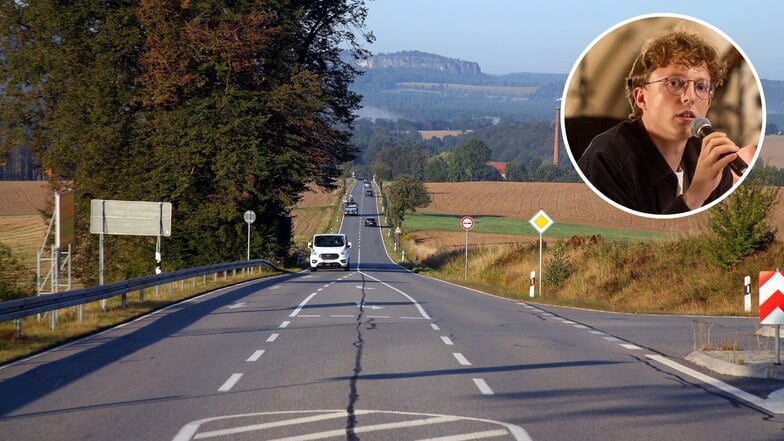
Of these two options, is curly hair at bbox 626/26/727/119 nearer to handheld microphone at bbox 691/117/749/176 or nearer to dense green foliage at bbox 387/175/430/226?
handheld microphone at bbox 691/117/749/176

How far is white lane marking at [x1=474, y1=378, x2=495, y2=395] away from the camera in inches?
440

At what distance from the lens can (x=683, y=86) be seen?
7.08 metres

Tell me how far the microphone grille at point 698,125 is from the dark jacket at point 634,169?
106mm

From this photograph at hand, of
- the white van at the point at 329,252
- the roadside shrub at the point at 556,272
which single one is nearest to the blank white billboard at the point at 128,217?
the roadside shrub at the point at 556,272

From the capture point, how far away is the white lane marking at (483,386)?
1116cm

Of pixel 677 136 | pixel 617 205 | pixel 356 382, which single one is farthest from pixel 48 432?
pixel 677 136

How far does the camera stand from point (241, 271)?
45250 mm

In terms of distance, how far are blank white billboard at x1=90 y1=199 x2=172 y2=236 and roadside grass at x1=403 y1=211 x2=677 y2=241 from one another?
5931cm

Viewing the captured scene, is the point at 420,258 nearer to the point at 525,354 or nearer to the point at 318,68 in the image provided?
the point at 318,68

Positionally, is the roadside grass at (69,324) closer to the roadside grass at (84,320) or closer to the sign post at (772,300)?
the roadside grass at (84,320)

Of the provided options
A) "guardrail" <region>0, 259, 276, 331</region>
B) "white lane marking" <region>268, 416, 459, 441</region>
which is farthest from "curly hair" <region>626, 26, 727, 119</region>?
"guardrail" <region>0, 259, 276, 331</region>

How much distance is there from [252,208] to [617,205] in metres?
43.8

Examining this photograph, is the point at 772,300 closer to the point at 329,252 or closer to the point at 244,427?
the point at 244,427

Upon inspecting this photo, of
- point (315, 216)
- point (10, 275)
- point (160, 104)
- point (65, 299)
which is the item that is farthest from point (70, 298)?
point (315, 216)
